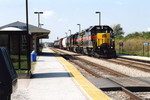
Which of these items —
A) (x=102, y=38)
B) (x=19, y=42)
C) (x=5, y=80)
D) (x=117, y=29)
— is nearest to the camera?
(x=5, y=80)

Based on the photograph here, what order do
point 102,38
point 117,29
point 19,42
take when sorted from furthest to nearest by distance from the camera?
point 117,29 → point 102,38 → point 19,42

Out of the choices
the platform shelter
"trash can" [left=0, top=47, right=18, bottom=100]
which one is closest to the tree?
the platform shelter

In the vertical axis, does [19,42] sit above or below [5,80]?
above

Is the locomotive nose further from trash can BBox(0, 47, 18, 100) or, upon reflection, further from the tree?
the tree

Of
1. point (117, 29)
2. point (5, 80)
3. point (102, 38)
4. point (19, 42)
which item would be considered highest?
point (117, 29)

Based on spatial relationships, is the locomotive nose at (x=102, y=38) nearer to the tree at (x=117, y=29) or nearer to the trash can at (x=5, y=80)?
the trash can at (x=5, y=80)

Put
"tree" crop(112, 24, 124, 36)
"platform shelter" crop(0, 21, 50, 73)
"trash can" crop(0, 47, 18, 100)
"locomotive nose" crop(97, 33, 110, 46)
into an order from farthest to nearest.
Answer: "tree" crop(112, 24, 124, 36) → "locomotive nose" crop(97, 33, 110, 46) → "platform shelter" crop(0, 21, 50, 73) → "trash can" crop(0, 47, 18, 100)

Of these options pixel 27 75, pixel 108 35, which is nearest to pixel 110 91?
pixel 27 75

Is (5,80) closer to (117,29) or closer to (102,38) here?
(102,38)

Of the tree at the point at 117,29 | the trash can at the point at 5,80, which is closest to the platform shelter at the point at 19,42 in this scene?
the trash can at the point at 5,80

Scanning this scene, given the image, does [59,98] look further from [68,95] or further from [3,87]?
[3,87]

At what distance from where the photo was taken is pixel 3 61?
12.7 feet

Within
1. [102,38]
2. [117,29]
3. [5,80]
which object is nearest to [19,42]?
[5,80]

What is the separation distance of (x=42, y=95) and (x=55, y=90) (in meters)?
0.86
